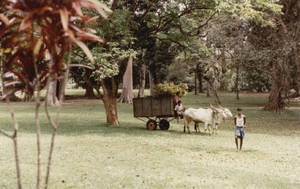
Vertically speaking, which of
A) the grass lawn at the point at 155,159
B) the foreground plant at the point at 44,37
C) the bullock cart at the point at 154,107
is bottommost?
the grass lawn at the point at 155,159

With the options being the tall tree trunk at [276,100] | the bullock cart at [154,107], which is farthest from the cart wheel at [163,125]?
the tall tree trunk at [276,100]

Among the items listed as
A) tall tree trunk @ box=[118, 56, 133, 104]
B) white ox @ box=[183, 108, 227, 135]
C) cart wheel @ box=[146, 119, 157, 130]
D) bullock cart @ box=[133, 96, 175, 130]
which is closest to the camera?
white ox @ box=[183, 108, 227, 135]

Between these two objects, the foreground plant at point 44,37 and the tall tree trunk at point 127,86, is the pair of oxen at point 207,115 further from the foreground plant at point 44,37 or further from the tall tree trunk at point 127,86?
the tall tree trunk at point 127,86

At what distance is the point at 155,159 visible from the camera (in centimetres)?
1289

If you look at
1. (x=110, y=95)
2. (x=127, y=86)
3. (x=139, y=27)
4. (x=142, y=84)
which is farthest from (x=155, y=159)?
(x=142, y=84)

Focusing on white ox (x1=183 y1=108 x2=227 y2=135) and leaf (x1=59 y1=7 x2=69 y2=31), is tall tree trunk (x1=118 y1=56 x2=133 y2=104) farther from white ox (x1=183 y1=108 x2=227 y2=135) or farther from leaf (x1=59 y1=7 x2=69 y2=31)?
leaf (x1=59 y1=7 x2=69 y2=31)

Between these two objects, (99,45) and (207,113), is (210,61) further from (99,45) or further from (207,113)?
(99,45)

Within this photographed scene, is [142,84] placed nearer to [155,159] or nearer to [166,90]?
[166,90]

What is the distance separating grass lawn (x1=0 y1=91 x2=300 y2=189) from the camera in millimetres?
9852

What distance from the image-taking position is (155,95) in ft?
65.8

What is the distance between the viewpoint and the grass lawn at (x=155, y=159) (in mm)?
9852

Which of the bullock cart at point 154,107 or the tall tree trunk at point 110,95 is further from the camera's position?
the tall tree trunk at point 110,95

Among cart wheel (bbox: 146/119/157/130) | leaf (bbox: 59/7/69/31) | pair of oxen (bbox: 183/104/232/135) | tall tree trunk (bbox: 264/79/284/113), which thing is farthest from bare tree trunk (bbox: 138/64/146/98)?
leaf (bbox: 59/7/69/31)

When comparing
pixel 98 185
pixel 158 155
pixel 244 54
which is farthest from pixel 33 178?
pixel 244 54
